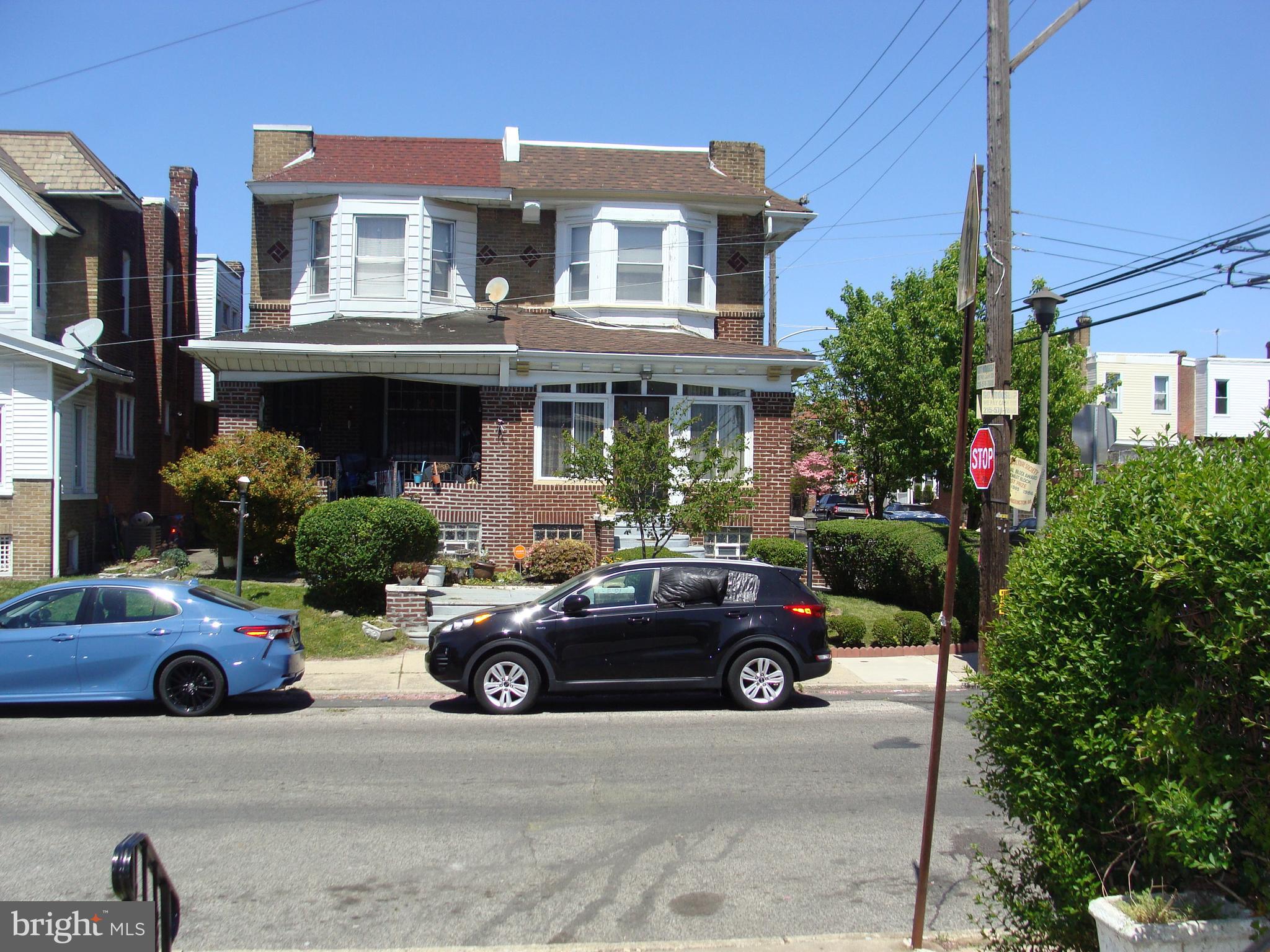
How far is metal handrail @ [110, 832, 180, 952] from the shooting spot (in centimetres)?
335

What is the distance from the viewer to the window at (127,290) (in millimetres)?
21641

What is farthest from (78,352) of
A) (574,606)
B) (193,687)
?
(574,606)

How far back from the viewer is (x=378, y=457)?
21.0 meters

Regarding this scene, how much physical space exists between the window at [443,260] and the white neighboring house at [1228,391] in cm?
3699

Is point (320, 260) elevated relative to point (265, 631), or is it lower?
elevated

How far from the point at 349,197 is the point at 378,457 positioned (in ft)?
17.2

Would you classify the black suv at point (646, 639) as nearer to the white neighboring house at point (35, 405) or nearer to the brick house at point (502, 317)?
the brick house at point (502, 317)

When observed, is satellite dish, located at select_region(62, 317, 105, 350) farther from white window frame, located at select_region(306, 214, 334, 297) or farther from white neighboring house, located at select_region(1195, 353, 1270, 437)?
white neighboring house, located at select_region(1195, 353, 1270, 437)

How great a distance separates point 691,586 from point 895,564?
729 centimetres

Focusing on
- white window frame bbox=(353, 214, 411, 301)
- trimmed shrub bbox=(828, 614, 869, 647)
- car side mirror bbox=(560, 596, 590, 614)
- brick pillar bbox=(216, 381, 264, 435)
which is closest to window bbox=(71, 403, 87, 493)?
brick pillar bbox=(216, 381, 264, 435)

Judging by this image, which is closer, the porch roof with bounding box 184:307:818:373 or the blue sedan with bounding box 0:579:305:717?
the blue sedan with bounding box 0:579:305:717

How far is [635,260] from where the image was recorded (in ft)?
69.0

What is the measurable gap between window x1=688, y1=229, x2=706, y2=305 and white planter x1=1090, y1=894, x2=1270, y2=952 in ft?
60.5

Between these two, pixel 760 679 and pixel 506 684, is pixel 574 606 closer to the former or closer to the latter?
pixel 506 684
